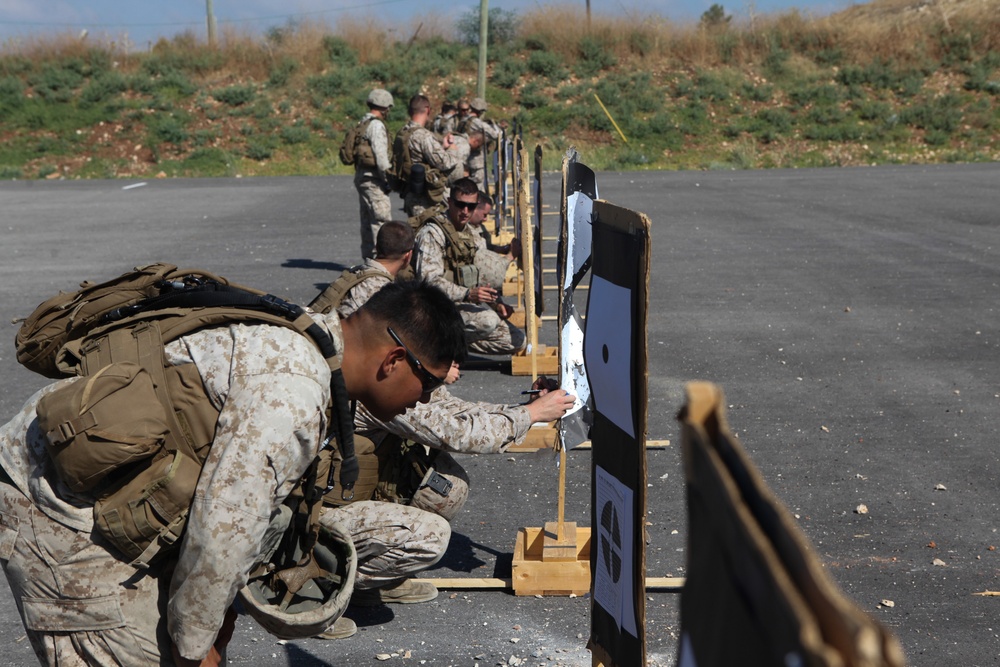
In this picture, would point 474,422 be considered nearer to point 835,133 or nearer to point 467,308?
point 467,308

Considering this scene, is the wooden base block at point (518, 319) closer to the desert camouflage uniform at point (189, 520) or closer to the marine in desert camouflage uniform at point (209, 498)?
the marine in desert camouflage uniform at point (209, 498)

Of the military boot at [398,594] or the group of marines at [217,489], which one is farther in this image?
the military boot at [398,594]

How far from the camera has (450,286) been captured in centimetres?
731

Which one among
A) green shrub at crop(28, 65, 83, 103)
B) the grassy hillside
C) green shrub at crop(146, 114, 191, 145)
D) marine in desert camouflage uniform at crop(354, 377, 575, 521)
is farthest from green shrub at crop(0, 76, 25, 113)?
marine in desert camouflage uniform at crop(354, 377, 575, 521)

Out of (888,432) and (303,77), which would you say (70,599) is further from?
(303,77)

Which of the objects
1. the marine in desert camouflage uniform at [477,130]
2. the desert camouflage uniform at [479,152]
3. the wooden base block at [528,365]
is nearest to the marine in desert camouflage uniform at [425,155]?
the wooden base block at [528,365]

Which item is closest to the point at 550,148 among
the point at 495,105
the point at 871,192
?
the point at 495,105

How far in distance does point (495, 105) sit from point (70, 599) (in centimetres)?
3243

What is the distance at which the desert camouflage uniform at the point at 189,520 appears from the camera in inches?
87.3

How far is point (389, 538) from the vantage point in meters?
3.97

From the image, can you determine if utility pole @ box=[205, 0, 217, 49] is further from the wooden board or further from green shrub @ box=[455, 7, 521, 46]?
the wooden board

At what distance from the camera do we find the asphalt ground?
4.13 meters

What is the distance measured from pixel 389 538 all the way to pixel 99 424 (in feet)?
6.37

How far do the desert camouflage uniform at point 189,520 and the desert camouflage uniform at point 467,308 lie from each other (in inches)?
185
